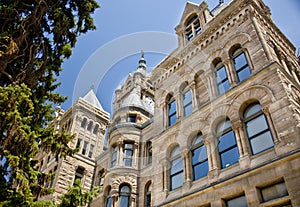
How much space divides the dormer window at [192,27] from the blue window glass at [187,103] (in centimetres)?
484

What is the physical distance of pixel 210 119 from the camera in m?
12.1

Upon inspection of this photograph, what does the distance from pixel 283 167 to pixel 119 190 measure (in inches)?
453

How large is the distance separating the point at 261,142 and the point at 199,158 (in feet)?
9.98

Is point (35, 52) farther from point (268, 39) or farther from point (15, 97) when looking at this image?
point (268, 39)

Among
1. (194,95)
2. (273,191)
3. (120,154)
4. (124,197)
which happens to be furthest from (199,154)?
(120,154)

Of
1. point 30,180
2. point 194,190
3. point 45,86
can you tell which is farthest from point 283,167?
point 45,86

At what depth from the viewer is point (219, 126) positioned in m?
11.8

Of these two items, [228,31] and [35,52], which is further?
[228,31]

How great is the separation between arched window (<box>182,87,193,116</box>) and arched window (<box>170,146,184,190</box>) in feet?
6.83

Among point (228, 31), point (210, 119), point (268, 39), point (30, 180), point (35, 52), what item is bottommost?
point (30, 180)

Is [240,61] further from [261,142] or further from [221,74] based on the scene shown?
[261,142]

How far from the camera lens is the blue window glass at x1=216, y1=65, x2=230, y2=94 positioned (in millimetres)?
12777

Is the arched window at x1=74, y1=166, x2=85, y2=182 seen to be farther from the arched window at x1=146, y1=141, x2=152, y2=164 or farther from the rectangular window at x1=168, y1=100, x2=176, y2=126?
the rectangular window at x1=168, y1=100, x2=176, y2=126

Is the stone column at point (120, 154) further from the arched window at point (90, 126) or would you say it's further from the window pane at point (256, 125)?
the window pane at point (256, 125)
